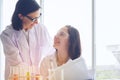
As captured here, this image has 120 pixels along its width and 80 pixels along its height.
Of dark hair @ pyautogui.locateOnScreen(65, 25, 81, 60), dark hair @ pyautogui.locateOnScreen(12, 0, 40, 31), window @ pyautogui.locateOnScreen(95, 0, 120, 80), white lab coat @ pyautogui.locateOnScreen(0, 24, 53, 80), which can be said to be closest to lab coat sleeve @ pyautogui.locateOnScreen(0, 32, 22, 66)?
white lab coat @ pyautogui.locateOnScreen(0, 24, 53, 80)

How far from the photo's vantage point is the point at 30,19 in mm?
1729

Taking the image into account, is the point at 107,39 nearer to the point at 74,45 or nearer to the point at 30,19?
the point at 74,45

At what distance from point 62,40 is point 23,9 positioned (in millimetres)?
379

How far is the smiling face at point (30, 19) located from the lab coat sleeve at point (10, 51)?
0.53 ft

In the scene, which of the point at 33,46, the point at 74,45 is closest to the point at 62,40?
the point at 74,45

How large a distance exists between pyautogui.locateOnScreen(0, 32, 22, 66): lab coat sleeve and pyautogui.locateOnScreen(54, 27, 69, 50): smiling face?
296mm

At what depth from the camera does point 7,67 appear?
5.61 feet

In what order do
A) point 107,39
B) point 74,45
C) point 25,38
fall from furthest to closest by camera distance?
point 107,39
point 25,38
point 74,45

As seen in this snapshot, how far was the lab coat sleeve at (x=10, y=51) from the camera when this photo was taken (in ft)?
5.47

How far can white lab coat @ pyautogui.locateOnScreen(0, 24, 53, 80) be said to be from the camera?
1688 mm

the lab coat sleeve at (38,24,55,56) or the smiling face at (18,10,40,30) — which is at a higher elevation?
the smiling face at (18,10,40,30)

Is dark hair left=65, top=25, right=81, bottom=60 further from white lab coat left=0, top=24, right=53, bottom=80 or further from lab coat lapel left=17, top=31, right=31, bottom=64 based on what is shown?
lab coat lapel left=17, top=31, right=31, bottom=64

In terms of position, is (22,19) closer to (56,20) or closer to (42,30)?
(42,30)

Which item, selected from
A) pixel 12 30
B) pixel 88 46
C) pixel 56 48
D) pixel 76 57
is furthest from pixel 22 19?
pixel 88 46
